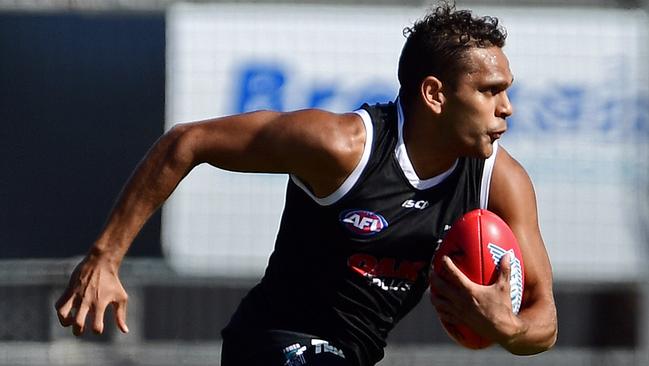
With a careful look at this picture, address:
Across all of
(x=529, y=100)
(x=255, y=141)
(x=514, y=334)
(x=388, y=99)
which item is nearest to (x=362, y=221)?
(x=255, y=141)

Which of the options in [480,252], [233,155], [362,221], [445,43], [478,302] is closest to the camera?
[478,302]

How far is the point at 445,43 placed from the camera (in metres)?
5.07

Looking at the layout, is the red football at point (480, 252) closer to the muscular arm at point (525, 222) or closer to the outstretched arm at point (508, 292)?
the outstretched arm at point (508, 292)

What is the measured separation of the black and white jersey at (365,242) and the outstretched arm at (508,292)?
0.08 m

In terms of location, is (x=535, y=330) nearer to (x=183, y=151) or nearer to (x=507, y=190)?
(x=507, y=190)

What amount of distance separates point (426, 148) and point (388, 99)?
3.64 metres

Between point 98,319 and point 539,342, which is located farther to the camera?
point 539,342

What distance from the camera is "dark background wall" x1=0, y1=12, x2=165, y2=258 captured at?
8836 mm

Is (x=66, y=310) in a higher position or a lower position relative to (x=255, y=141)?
lower

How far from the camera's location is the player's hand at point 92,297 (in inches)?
181

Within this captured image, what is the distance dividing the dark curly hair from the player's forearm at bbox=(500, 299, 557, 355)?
0.85 metres

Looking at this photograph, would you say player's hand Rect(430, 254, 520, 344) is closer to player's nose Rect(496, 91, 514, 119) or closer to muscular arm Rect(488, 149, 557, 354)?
muscular arm Rect(488, 149, 557, 354)

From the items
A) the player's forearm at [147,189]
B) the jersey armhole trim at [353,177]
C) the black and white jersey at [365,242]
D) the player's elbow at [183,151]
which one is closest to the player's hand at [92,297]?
the player's forearm at [147,189]

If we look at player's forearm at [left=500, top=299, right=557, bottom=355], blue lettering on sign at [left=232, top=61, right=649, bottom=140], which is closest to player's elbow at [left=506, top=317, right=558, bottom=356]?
player's forearm at [left=500, top=299, right=557, bottom=355]
